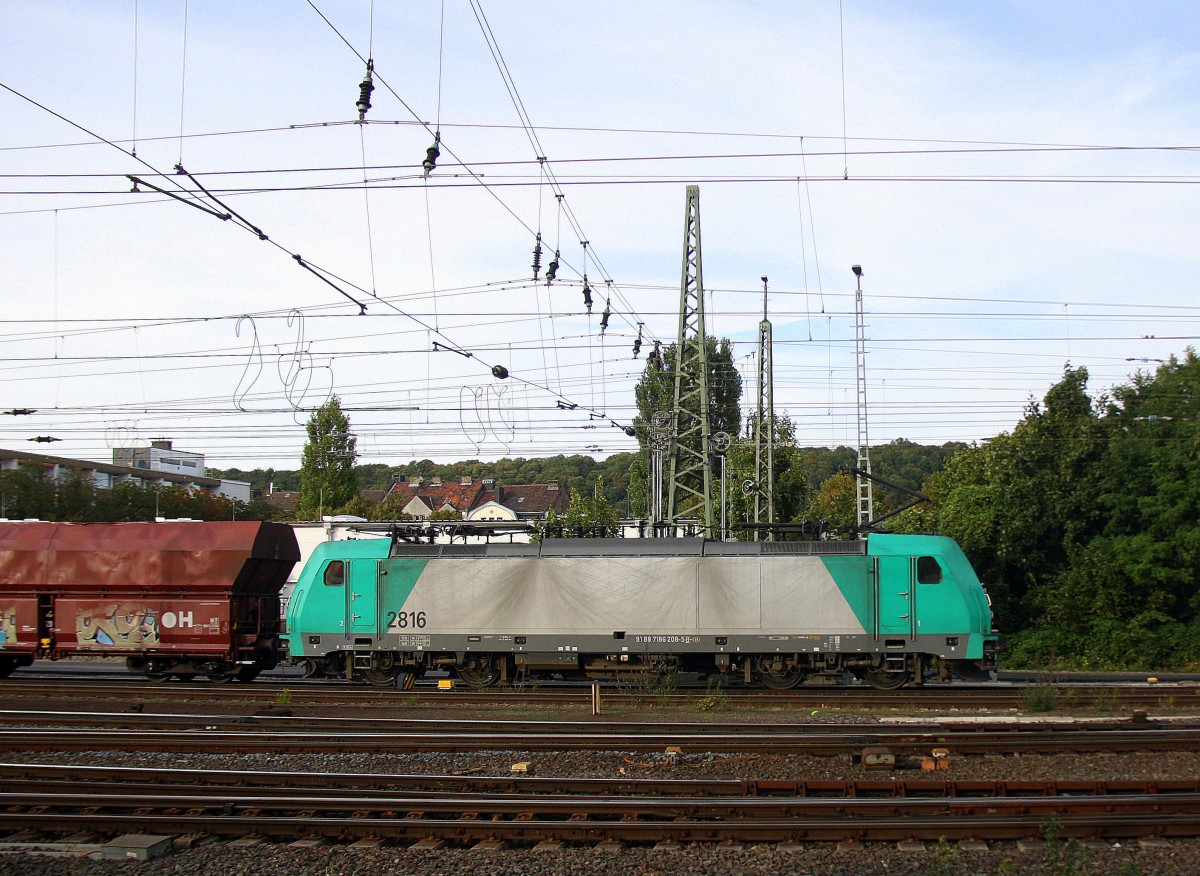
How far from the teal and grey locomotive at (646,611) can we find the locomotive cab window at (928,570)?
0.08 feet

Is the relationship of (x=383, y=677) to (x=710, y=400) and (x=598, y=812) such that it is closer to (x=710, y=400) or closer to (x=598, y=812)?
(x=598, y=812)

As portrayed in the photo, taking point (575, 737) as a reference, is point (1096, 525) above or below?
above

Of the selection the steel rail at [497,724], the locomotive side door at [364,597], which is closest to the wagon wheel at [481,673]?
the locomotive side door at [364,597]

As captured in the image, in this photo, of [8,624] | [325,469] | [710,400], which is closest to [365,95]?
[8,624]

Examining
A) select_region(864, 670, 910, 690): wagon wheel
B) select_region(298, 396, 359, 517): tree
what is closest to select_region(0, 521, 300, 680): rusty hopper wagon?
select_region(864, 670, 910, 690): wagon wheel

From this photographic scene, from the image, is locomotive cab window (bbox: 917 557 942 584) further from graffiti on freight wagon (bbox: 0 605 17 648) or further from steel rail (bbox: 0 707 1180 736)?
graffiti on freight wagon (bbox: 0 605 17 648)

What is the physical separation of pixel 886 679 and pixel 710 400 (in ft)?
78.8

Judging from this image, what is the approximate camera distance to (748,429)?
1628 inches

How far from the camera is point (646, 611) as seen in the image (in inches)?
790

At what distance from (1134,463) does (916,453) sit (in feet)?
185

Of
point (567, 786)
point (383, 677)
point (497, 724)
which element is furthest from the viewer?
point (383, 677)

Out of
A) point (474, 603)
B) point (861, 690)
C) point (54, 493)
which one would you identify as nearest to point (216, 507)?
point (54, 493)

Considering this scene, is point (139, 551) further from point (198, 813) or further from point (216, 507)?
point (216, 507)

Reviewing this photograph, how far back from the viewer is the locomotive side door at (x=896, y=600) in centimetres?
1933
